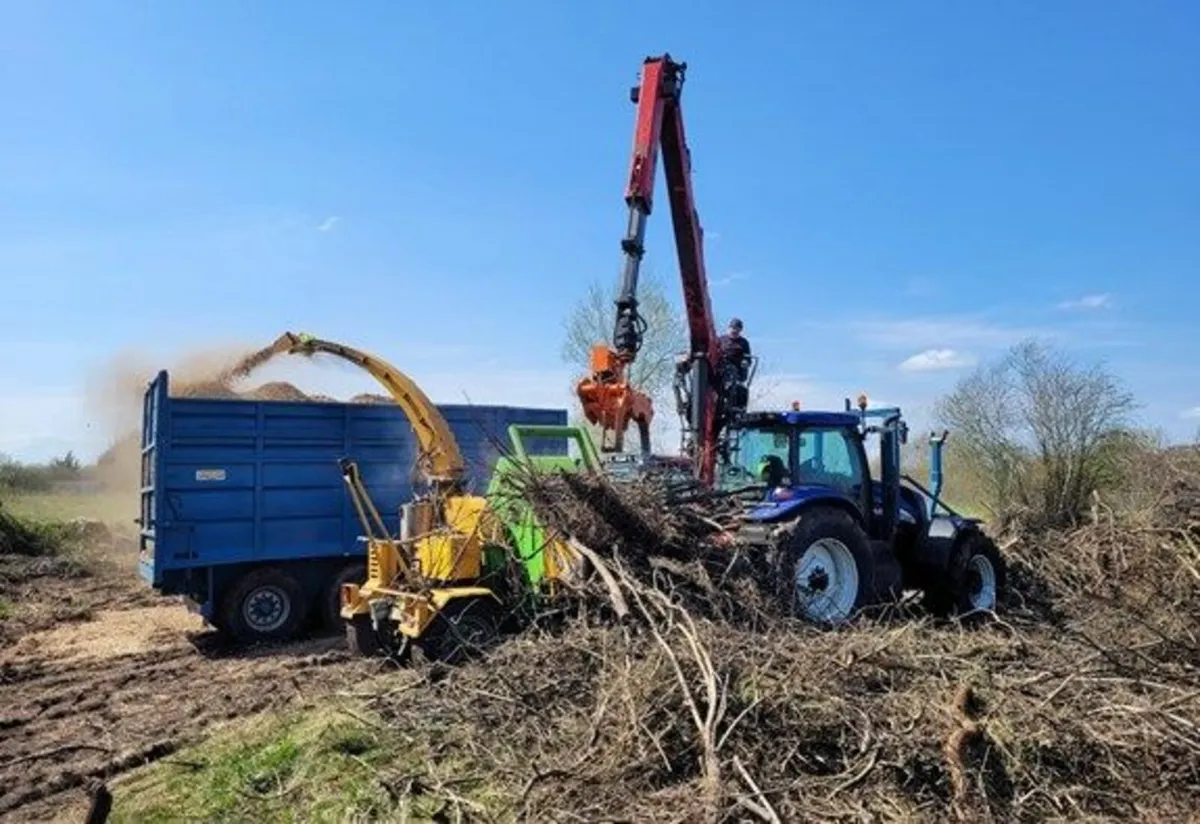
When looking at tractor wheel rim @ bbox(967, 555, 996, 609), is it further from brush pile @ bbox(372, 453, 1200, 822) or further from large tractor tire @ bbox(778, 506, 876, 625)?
brush pile @ bbox(372, 453, 1200, 822)

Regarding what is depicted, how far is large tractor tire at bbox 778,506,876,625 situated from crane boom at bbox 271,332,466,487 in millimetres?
3272

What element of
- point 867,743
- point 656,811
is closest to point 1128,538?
point 867,743

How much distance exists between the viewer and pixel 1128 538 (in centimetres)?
652

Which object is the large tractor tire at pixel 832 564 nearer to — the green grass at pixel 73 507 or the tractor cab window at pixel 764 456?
the tractor cab window at pixel 764 456

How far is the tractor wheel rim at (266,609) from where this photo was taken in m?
10.4

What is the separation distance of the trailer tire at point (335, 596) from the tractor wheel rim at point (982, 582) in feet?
21.2

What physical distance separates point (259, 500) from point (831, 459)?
234 inches

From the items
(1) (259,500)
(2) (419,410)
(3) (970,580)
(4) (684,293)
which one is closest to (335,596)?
(1) (259,500)

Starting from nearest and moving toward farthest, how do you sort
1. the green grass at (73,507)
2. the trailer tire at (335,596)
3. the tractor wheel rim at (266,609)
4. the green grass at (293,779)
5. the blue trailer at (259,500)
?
the green grass at (293,779) → the blue trailer at (259,500) → the tractor wheel rim at (266,609) → the trailer tire at (335,596) → the green grass at (73,507)

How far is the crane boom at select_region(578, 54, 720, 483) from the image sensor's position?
8.70 meters

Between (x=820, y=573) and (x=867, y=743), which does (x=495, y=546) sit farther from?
(x=867, y=743)

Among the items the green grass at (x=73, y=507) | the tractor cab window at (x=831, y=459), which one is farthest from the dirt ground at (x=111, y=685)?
the green grass at (x=73, y=507)

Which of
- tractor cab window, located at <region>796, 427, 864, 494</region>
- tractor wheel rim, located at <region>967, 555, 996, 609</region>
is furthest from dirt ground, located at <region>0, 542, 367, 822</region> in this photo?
tractor wheel rim, located at <region>967, 555, 996, 609</region>

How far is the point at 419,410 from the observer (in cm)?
977
